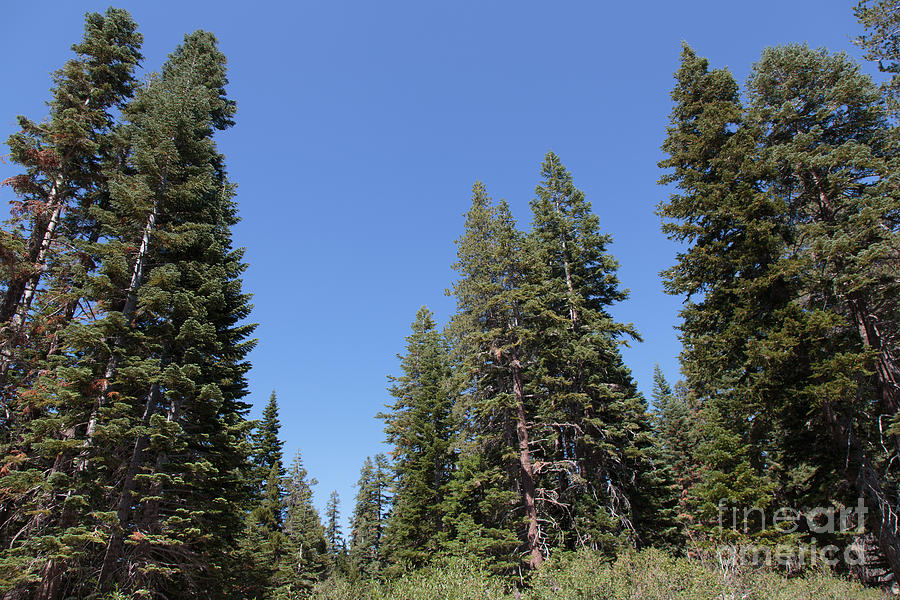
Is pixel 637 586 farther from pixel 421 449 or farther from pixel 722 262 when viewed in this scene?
pixel 421 449

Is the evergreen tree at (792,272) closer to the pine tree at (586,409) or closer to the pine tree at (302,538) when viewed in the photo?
the pine tree at (586,409)

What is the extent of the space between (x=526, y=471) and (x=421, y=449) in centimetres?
1045

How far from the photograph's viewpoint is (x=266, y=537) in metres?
33.9

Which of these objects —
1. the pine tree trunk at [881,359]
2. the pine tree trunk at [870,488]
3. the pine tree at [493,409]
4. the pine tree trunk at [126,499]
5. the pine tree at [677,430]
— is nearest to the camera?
the pine tree trunk at [126,499]

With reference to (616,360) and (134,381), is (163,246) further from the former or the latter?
(616,360)

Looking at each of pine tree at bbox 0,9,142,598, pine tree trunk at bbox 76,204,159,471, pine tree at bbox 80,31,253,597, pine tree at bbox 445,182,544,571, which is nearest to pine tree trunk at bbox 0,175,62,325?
pine tree at bbox 0,9,142,598

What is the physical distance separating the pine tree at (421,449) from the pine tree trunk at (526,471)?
4599mm

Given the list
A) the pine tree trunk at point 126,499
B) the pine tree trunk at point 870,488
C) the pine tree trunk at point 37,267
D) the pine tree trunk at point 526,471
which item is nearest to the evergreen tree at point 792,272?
the pine tree trunk at point 870,488

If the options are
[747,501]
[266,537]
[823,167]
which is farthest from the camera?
[266,537]

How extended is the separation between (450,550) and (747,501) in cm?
1444

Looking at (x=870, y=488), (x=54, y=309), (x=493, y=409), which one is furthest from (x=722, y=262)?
(x=54, y=309)

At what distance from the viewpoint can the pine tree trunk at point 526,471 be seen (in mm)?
18688

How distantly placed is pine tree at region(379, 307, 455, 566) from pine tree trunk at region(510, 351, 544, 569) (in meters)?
4.60

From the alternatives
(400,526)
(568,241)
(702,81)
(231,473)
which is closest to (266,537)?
(400,526)
